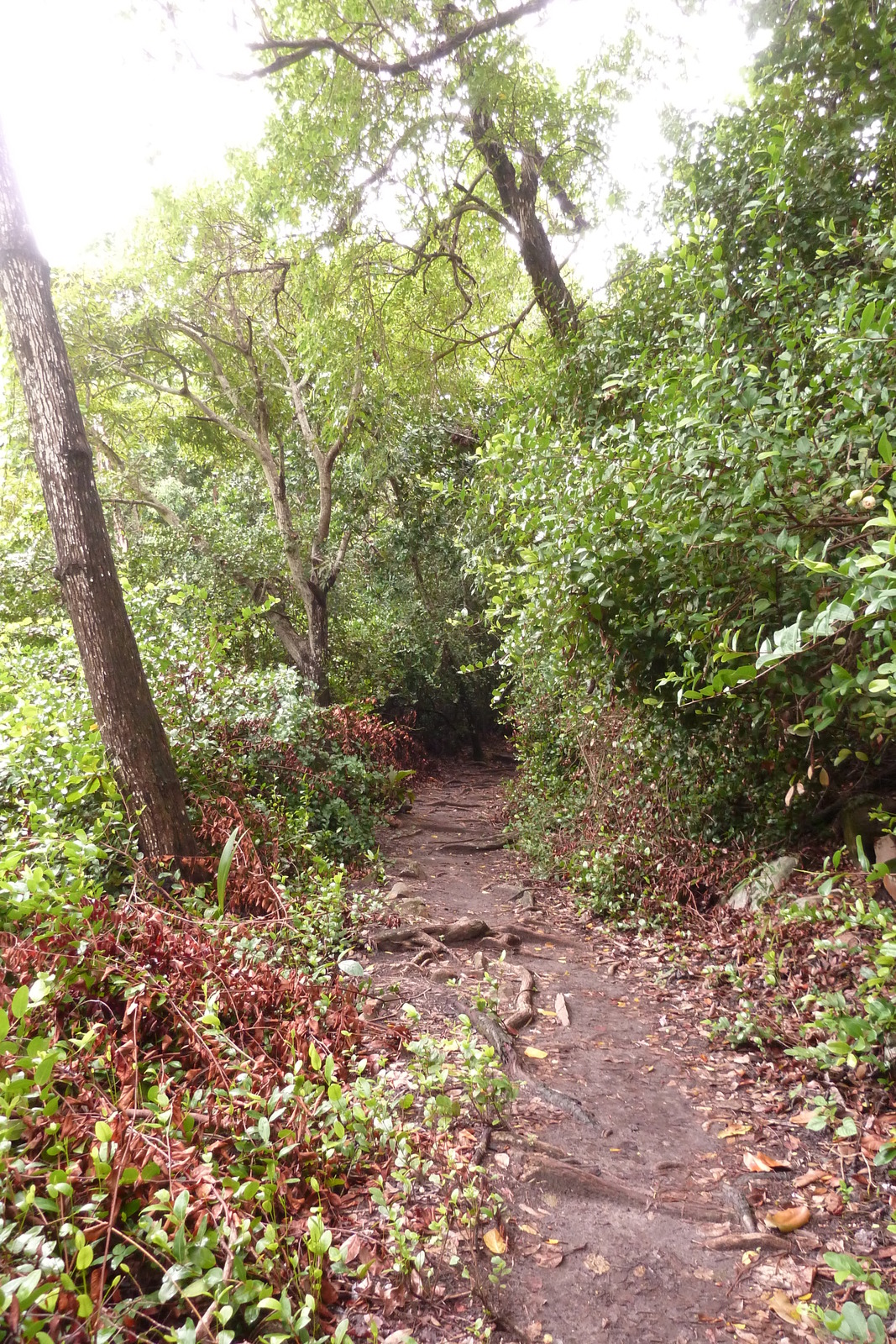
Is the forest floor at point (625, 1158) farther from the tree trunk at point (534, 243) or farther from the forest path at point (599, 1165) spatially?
the tree trunk at point (534, 243)

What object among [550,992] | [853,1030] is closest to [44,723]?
[550,992]

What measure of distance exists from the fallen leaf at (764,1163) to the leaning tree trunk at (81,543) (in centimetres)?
369

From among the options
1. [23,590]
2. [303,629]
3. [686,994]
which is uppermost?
[23,590]

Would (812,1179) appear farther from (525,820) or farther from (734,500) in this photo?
(525,820)

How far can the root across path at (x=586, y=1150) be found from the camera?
250 cm

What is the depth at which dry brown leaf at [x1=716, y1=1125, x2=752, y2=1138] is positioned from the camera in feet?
11.7

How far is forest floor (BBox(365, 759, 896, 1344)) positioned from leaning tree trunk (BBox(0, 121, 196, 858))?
6.55 feet

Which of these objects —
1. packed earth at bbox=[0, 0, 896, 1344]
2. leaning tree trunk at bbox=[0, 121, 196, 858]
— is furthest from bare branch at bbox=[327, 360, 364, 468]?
leaning tree trunk at bbox=[0, 121, 196, 858]

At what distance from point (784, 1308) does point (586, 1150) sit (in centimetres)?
104

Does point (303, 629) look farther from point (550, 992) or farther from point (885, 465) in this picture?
point (885, 465)

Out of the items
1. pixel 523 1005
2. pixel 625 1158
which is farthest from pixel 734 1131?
pixel 523 1005

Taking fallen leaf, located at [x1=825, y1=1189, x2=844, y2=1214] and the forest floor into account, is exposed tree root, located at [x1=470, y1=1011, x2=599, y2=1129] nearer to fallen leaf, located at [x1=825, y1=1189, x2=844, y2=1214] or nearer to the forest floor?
the forest floor

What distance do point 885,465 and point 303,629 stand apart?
39.2ft

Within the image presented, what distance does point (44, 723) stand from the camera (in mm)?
5188
